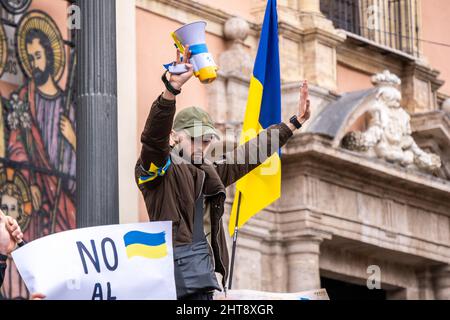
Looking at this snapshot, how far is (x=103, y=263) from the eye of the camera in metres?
5.93

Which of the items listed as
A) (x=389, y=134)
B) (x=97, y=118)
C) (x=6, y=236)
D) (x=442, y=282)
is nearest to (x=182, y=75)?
(x=6, y=236)

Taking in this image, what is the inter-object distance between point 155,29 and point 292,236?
7.98 feet

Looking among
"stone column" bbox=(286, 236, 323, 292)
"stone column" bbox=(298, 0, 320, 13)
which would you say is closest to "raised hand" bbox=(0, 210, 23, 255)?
"stone column" bbox=(286, 236, 323, 292)

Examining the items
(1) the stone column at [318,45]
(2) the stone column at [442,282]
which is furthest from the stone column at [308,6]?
Answer: (2) the stone column at [442,282]

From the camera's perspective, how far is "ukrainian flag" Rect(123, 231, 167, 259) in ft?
19.8

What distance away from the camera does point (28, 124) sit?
39.8ft

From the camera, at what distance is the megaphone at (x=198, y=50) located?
6.37m

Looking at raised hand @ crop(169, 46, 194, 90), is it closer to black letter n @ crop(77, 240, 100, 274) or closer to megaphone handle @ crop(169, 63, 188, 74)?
megaphone handle @ crop(169, 63, 188, 74)

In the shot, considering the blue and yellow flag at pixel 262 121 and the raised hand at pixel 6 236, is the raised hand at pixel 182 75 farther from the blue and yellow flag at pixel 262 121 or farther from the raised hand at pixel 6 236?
the blue and yellow flag at pixel 262 121

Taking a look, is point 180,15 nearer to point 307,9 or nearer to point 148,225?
point 307,9

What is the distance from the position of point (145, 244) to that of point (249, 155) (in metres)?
1.24

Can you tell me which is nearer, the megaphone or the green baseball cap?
the megaphone
